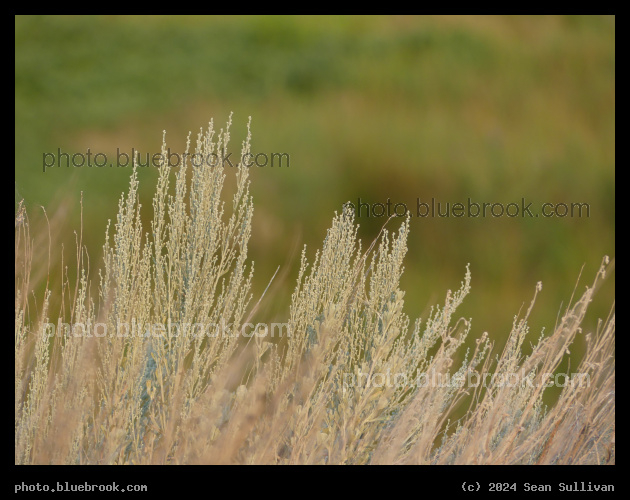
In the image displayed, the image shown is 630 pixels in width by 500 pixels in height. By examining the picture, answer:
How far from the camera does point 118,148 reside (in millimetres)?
6797

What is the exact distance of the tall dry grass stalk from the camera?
264cm

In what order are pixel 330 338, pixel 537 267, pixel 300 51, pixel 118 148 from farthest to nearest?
pixel 300 51
pixel 537 267
pixel 118 148
pixel 330 338

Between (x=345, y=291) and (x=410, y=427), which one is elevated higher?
(x=345, y=291)

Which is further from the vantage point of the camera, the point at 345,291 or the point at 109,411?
the point at 345,291

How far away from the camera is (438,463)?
2832 mm

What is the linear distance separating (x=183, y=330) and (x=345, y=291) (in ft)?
2.36

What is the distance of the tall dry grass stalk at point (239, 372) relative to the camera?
2641 millimetres

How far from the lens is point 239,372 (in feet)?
9.18

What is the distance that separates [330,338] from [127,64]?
6208 mm

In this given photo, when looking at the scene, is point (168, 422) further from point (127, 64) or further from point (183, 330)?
point (127, 64)

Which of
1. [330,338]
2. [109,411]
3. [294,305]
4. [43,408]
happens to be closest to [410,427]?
[330,338]

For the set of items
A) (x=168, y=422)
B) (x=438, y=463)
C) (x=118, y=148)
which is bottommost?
(x=438, y=463)
